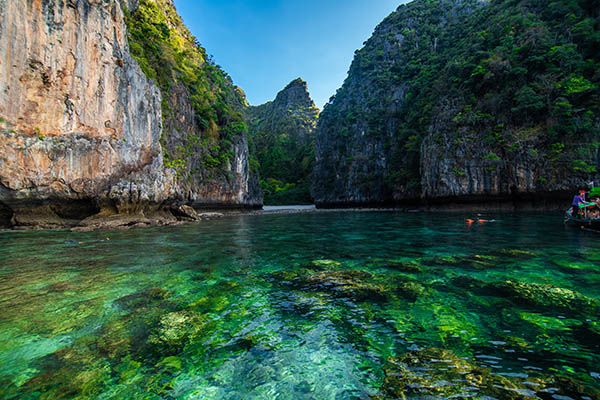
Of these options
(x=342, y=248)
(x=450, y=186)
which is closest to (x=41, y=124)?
(x=342, y=248)

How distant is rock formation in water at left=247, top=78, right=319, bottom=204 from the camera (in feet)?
257

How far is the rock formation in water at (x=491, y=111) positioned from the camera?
23672 millimetres

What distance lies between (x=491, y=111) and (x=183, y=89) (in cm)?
3584

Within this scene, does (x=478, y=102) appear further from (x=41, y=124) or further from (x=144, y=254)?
(x=41, y=124)

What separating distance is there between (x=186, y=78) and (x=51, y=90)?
19.2 metres

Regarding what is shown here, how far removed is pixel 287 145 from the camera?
91.4 meters

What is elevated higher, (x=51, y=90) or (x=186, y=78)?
(x=186, y=78)

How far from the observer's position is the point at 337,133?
191 ft

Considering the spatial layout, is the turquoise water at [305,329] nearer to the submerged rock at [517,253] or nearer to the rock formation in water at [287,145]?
the submerged rock at [517,253]

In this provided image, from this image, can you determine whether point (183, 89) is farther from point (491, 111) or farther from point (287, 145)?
point (287, 145)

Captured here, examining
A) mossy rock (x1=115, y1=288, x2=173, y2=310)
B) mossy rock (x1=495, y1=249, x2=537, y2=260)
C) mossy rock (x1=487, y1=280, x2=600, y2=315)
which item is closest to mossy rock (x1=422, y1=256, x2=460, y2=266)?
mossy rock (x1=495, y1=249, x2=537, y2=260)

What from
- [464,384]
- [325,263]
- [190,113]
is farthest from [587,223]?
[190,113]

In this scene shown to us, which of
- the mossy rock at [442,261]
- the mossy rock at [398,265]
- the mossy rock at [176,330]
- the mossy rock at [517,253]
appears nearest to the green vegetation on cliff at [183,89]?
the mossy rock at [398,265]

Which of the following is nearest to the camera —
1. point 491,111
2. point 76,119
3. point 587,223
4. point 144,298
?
point 144,298
